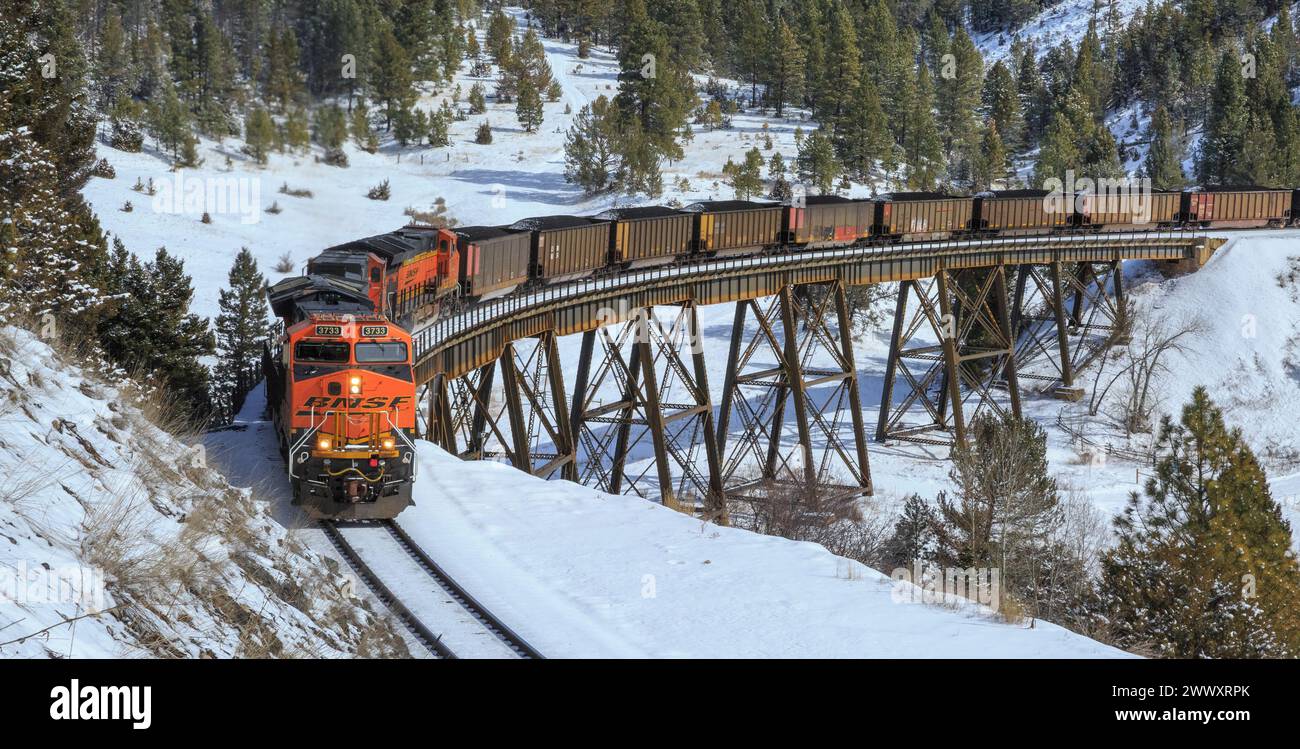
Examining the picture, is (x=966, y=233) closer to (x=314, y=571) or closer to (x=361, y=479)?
(x=361, y=479)

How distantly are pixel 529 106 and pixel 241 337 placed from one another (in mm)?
54064

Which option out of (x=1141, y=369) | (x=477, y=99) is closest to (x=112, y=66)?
(x=1141, y=369)

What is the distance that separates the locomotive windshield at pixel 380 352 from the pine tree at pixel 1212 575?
15.1m

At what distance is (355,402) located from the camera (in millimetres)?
22469

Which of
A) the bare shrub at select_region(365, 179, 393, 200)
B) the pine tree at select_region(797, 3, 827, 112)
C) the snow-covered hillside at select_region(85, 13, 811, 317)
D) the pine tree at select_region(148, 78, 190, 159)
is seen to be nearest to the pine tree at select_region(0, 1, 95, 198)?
the pine tree at select_region(148, 78, 190, 159)

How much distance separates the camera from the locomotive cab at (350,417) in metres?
22.0

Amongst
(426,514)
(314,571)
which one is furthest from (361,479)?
(314,571)

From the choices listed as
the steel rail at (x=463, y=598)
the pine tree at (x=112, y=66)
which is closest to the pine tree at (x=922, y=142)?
the pine tree at (x=112, y=66)

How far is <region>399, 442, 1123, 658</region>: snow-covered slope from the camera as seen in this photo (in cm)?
1644

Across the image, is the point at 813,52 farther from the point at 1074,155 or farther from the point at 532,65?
the point at 532,65

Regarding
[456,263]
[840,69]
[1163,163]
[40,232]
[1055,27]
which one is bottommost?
[456,263]

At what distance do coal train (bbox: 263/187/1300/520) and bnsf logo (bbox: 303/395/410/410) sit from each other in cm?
3

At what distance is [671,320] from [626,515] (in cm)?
4158

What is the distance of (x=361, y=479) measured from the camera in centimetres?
2188
